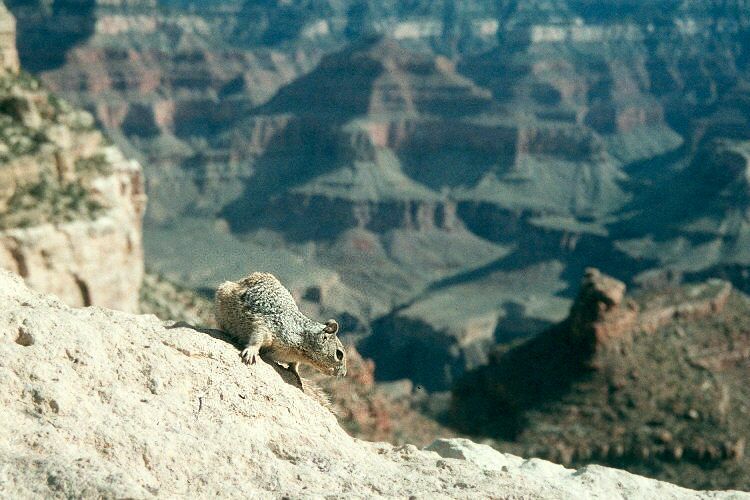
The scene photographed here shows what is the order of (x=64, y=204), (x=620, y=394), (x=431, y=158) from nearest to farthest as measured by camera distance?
(x=64, y=204), (x=620, y=394), (x=431, y=158)

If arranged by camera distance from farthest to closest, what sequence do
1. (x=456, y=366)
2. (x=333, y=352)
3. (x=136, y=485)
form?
(x=456, y=366), (x=333, y=352), (x=136, y=485)

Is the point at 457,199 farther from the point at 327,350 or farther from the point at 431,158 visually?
the point at 327,350

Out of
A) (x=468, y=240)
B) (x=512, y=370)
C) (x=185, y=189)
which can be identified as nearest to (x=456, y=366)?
(x=512, y=370)

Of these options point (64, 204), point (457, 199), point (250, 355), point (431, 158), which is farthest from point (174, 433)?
point (431, 158)

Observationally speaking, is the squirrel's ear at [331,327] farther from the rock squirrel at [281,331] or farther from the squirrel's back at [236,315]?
the squirrel's back at [236,315]

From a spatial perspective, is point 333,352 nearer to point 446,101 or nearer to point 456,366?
point 456,366

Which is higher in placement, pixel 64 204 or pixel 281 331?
pixel 281 331

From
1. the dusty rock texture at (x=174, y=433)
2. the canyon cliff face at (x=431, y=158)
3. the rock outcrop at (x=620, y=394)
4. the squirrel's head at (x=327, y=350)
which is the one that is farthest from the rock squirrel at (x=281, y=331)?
the canyon cliff face at (x=431, y=158)
